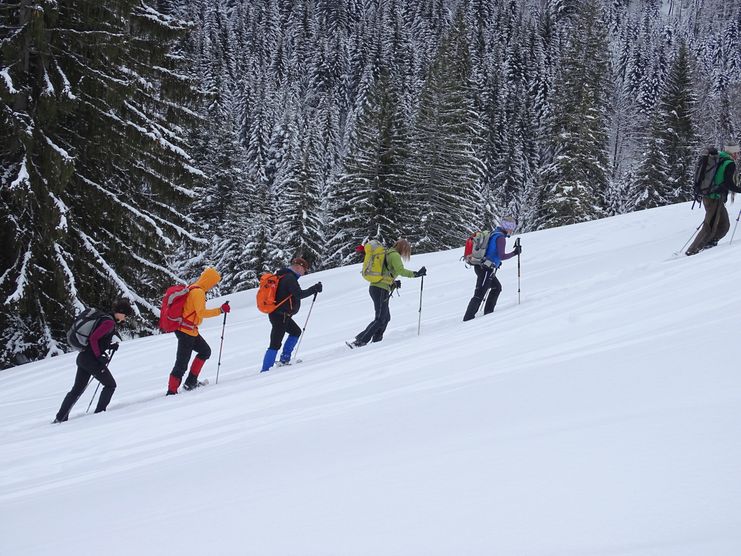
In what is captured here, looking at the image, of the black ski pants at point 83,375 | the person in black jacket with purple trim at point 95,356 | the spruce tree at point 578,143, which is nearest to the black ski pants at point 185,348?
the person in black jacket with purple trim at point 95,356

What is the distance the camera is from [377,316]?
935 cm

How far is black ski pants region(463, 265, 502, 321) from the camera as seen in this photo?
9406 mm

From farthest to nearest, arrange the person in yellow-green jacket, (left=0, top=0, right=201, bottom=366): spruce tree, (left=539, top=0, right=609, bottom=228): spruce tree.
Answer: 1. (left=539, top=0, right=609, bottom=228): spruce tree
2. (left=0, top=0, right=201, bottom=366): spruce tree
3. the person in yellow-green jacket

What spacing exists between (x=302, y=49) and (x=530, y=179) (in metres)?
70.2

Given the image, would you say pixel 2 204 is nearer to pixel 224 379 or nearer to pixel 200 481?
pixel 224 379

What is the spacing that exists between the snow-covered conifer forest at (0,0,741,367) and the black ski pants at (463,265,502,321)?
7.80 meters

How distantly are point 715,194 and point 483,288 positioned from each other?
4.31 m

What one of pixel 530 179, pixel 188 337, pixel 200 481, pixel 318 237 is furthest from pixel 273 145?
pixel 200 481

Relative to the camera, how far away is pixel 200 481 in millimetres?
3852

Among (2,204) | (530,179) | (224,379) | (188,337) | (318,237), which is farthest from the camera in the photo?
(530,179)

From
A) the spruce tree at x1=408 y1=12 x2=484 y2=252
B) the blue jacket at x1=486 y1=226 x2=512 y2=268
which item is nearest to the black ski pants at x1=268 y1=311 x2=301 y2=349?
the blue jacket at x1=486 y1=226 x2=512 y2=268

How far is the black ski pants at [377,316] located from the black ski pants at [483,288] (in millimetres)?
1430

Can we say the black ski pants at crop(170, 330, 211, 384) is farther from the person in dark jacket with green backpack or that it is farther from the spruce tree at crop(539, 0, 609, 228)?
the spruce tree at crop(539, 0, 609, 228)

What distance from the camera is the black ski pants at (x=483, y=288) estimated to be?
9.41 metres
